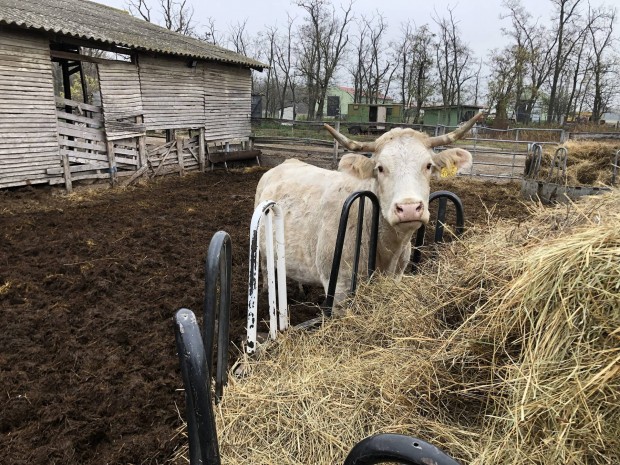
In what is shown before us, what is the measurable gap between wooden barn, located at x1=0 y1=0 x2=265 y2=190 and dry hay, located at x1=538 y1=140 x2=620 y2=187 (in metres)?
10.9

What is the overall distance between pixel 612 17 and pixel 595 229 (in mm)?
48347

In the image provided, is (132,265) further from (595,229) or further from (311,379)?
(595,229)

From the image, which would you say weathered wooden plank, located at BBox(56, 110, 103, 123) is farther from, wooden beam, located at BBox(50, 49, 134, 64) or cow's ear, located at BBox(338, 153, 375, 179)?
cow's ear, located at BBox(338, 153, 375, 179)

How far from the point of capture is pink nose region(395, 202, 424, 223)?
8.82 ft

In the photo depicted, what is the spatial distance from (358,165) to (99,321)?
114 inches

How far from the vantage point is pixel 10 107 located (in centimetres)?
956

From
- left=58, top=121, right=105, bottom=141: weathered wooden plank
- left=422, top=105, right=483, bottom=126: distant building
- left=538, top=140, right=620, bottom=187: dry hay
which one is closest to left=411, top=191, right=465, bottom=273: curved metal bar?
left=538, top=140, right=620, bottom=187: dry hay

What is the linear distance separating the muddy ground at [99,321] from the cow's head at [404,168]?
0.62m

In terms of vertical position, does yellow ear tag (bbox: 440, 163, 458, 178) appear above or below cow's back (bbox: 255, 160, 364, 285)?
above

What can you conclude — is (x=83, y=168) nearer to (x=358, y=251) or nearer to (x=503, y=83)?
(x=358, y=251)

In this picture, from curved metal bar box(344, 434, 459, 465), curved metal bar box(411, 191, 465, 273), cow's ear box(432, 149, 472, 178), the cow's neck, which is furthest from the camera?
curved metal bar box(411, 191, 465, 273)

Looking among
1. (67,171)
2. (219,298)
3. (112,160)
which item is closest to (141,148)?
(112,160)

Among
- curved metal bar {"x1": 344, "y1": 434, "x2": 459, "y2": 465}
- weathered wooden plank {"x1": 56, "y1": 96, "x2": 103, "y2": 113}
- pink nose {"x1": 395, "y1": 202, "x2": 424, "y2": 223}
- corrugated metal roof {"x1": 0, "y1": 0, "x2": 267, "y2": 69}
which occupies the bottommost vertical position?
curved metal bar {"x1": 344, "y1": 434, "x2": 459, "y2": 465}

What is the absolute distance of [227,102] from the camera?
1641 cm
